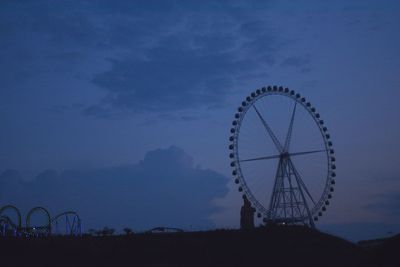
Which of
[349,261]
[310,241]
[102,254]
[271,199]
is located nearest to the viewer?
[102,254]

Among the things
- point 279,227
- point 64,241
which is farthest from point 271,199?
point 64,241

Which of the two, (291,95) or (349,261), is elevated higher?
(291,95)

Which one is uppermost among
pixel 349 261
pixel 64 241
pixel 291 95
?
pixel 291 95

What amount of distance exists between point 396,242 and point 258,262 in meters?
8.59

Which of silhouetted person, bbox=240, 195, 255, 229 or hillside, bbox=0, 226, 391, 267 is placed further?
silhouetted person, bbox=240, 195, 255, 229

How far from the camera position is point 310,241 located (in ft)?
130

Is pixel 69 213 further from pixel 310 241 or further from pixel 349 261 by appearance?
pixel 349 261

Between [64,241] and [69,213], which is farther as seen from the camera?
[69,213]

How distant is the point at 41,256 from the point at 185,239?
9.67m

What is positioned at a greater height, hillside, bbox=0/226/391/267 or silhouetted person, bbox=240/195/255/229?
silhouetted person, bbox=240/195/255/229

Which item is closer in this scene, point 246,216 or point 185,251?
point 185,251

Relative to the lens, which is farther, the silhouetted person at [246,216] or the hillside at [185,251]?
the silhouetted person at [246,216]

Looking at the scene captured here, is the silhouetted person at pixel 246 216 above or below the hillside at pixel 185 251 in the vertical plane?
above

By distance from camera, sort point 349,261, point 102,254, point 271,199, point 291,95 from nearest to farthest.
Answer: point 102,254 → point 349,261 → point 271,199 → point 291,95
